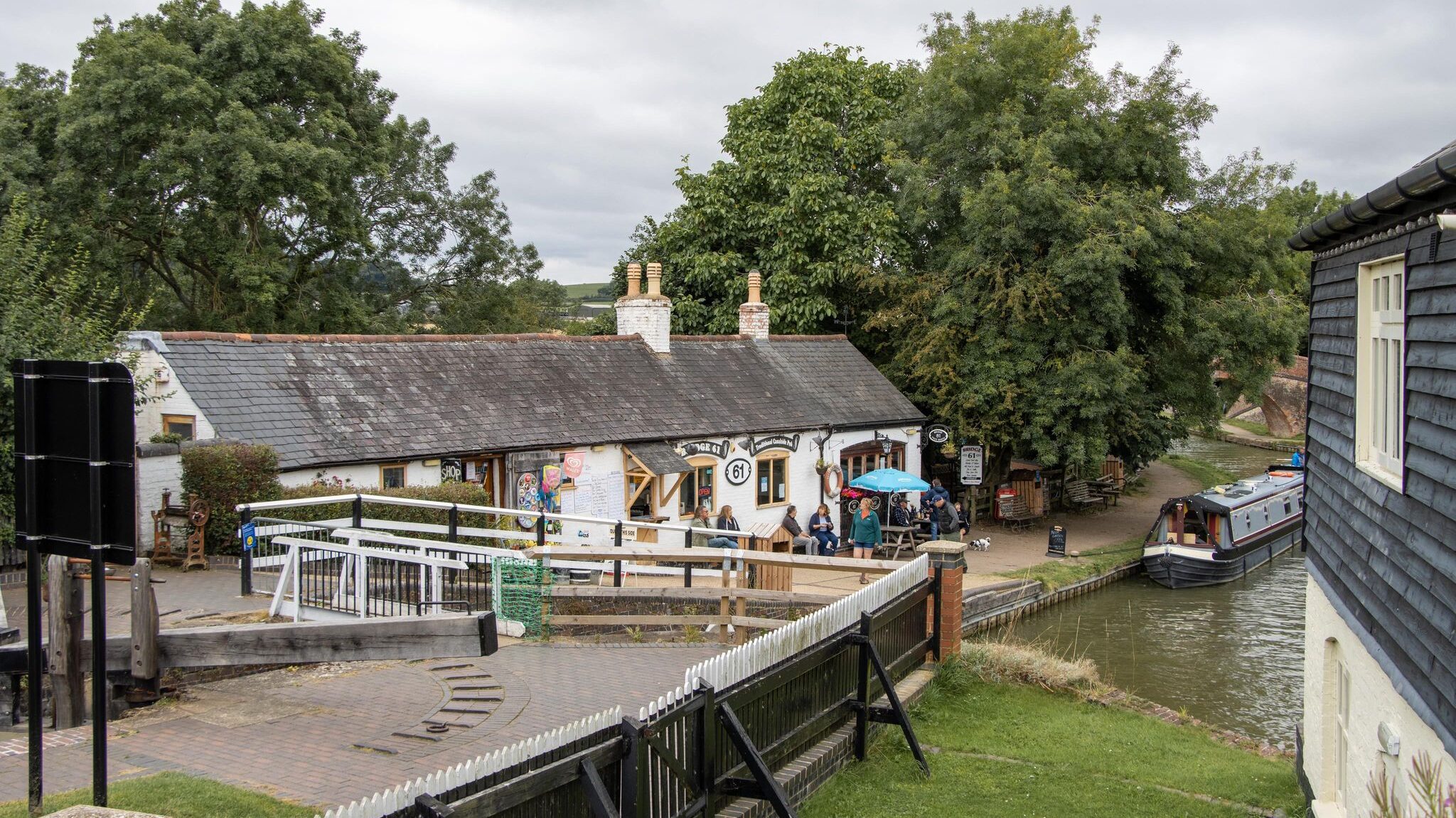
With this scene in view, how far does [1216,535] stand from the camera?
2666 cm

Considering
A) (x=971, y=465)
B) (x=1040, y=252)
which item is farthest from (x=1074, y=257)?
(x=971, y=465)

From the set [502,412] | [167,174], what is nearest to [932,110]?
[502,412]

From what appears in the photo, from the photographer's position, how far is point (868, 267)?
31.2 metres

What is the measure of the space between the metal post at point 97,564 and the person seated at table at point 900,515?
762 inches

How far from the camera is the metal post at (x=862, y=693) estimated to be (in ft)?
32.5

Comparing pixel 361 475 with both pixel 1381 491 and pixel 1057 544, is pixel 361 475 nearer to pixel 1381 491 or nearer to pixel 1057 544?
pixel 1381 491

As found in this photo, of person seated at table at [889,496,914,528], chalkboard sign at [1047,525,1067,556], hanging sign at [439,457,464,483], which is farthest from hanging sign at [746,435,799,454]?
hanging sign at [439,457,464,483]

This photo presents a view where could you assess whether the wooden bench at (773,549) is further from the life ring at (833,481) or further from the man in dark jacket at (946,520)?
the man in dark jacket at (946,520)

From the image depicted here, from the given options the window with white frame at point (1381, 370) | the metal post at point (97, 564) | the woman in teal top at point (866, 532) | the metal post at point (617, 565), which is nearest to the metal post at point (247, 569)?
the metal post at point (617, 565)

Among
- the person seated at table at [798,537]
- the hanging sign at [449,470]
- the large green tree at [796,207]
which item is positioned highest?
the large green tree at [796,207]

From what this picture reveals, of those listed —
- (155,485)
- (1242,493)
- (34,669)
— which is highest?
(155,485)

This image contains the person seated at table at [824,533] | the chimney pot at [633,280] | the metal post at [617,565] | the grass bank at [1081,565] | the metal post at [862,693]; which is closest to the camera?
the metal post at [862,693]

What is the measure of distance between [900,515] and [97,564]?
19.9m

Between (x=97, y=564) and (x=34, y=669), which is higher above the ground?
(x=97, y=564)
